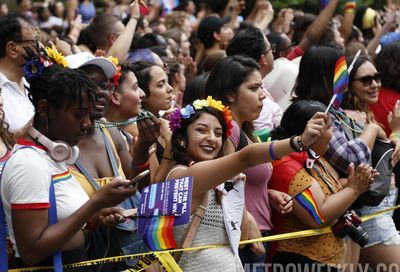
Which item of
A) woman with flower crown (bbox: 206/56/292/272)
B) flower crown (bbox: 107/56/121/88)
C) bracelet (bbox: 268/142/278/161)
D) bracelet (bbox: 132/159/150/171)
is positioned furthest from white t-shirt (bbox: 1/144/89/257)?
woman with flower crown (bbox: 206/56/292/272)

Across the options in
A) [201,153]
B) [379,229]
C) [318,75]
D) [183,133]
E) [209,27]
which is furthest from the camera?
[209,27]

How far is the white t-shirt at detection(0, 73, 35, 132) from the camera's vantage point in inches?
225

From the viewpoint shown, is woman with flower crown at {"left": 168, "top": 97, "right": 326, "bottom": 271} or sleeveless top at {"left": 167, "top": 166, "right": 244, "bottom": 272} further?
sleeveless top at {"left": 167, "top": 166, "right": 244, "bottom": 272}

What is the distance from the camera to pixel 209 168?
4.23m

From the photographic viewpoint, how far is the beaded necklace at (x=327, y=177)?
5703 mm

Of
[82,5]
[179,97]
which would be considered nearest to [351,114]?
[179,97]

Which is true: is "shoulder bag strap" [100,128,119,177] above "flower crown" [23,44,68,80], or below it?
below

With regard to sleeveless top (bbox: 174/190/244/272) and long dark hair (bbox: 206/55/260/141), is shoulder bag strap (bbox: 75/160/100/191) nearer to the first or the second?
sleeveless top (bbox: 174/190/244/272)

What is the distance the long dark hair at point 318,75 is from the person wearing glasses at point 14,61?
2.04 m

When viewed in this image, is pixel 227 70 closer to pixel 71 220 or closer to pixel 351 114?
pixel 351 114

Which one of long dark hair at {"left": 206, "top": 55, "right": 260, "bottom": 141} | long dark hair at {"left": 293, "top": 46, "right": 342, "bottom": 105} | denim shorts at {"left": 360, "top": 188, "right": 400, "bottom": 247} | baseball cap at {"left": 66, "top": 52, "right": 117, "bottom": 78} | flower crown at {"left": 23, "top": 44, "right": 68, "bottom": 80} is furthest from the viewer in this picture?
denim shorts at {"left": 360, "top": 188, "right": 400, "bottom": 247}

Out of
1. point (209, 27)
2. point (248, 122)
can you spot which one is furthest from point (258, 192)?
point (209, 27)

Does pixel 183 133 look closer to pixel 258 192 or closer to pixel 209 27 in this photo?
pixel 258 192

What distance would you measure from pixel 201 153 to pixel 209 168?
471 millimetres
